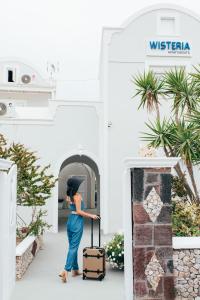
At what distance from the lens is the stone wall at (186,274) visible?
5.76 m

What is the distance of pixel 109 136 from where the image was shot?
13133 millimetres

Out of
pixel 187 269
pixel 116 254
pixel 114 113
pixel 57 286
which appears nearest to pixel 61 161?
pixel 114 113

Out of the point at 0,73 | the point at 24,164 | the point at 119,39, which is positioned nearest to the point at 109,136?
the point at 119,39

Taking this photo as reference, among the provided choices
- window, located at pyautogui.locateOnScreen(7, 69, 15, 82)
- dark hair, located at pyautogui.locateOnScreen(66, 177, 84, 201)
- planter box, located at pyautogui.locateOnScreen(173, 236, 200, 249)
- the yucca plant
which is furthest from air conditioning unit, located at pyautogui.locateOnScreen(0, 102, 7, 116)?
planter box, located at pyautogui.locateOnScreen(173, 236, 200, 249)

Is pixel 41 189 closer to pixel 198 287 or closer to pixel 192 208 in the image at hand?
pixel 192 208

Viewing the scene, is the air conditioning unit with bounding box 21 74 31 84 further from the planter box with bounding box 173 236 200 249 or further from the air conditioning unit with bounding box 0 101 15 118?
the planter box with bounding box 173 236 200 249

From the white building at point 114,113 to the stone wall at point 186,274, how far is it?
23.1ft

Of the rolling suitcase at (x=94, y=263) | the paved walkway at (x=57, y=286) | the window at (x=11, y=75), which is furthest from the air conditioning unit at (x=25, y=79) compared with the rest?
the rolling suitcase at (x=94, y=263)

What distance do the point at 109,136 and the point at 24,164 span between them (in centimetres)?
465

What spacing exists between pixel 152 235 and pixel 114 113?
315 inches

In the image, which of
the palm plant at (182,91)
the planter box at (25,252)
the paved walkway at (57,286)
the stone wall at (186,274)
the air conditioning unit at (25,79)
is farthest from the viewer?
the air conditioning unit at (25,79)

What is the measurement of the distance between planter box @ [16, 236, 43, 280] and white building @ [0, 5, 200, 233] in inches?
160

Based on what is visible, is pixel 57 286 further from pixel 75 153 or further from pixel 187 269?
pixel 75 153

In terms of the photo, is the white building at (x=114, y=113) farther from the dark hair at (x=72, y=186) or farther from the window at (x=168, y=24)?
the dark hair at (x=72, y=186)
